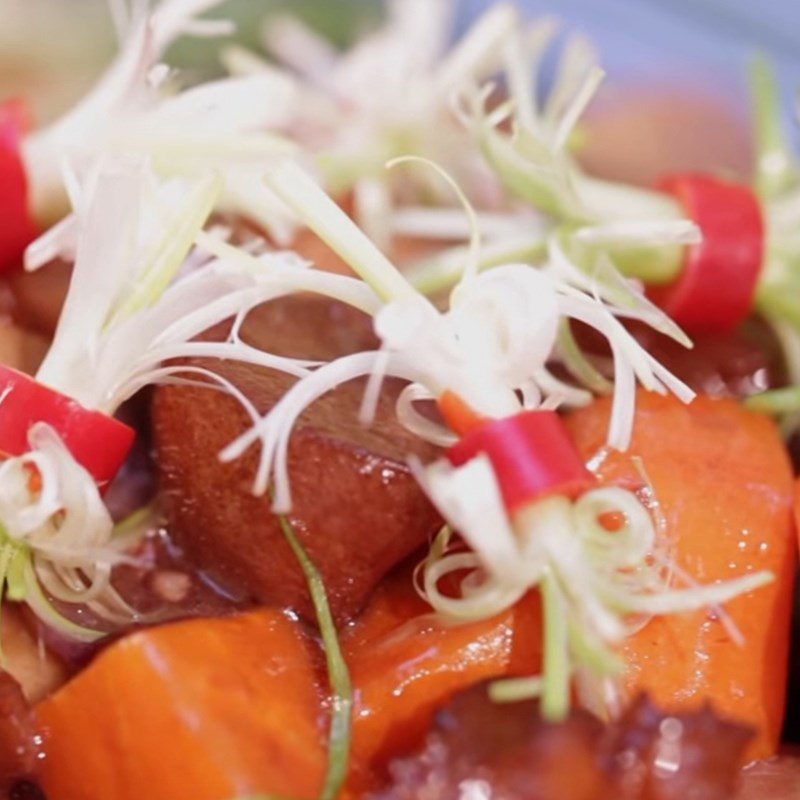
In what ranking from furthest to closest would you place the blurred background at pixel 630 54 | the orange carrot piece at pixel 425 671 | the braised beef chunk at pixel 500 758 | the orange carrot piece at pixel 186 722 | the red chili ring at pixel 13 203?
the blurred background at pixel 630 54
the red chili ring at pixel 13 203
the orange carrot piece at pixel 425 671
the orange carrot piece at pixel 186 722
the braised beef chunk at pixel 500 758

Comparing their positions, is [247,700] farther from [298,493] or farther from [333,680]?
[298,493]

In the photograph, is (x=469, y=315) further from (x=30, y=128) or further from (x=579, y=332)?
(x=30, y=128)

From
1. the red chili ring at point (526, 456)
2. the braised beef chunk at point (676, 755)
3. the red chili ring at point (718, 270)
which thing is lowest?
the braised beef chunk at point (676, 755)

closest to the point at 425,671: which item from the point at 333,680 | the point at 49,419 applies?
the point at 333,680

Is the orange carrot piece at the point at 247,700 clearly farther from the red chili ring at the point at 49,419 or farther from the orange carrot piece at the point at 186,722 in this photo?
the red chili ring at the point at 49,419

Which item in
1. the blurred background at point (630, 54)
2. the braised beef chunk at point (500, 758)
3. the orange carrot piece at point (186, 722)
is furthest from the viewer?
the blurred background at point (630, 54)

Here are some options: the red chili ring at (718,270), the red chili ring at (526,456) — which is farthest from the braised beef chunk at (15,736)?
the red chili ring at (718,270)

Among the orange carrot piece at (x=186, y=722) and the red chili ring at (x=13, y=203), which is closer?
the orange carrot piece at (x=186, y=722)

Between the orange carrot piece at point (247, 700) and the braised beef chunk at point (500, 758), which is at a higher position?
the braised beef chunk at point (500, 758)

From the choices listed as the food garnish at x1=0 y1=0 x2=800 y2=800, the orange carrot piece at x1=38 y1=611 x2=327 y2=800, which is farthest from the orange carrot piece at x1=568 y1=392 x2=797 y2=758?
the orange carrot piece at x1=38 y1=611 x2=327 y2=800
